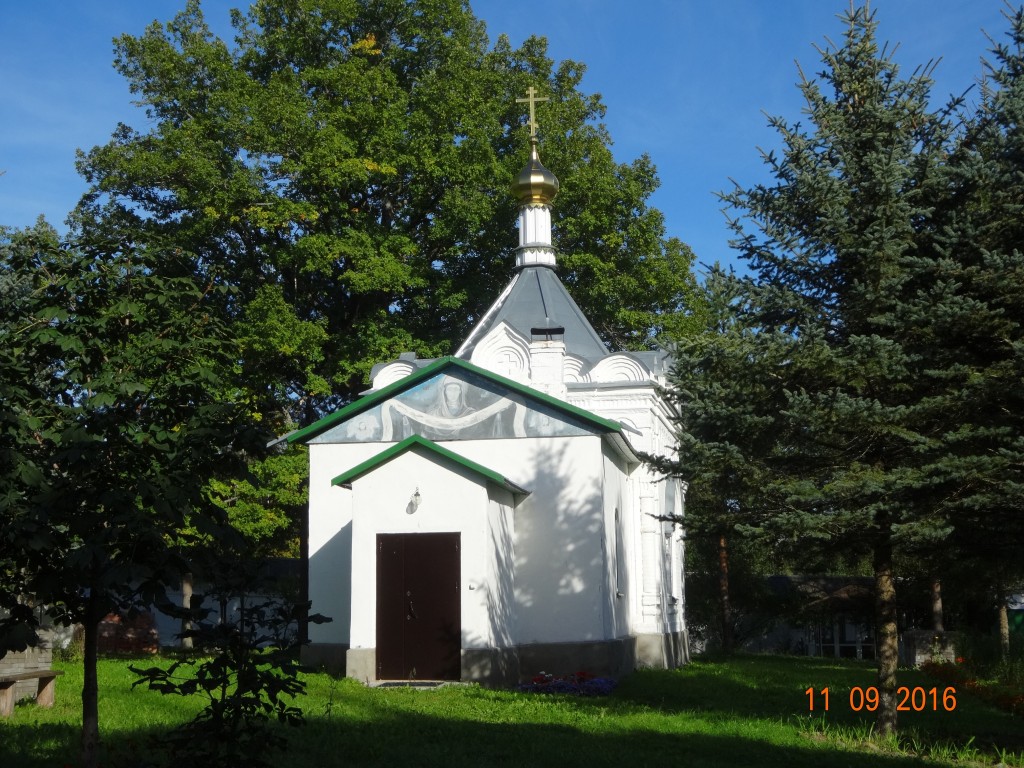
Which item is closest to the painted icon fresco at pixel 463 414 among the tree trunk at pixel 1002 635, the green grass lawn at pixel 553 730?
the green grass lawn at pixel 553 730

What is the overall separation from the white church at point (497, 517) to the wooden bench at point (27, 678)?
10.1 feet

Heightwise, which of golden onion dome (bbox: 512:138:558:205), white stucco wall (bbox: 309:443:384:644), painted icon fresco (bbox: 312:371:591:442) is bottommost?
white stucco wall (bbox: 309:443:384:644)

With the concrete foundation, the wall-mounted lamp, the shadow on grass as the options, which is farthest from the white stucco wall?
the shadow on grass

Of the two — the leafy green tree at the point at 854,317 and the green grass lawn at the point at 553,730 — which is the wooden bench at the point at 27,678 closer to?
the green grass lawn at the point at 553,730

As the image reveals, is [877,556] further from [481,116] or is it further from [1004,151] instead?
[481,116]

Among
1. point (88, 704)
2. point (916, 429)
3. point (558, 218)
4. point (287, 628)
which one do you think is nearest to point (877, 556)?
point (916, 429)

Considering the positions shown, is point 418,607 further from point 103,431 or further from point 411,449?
point 103,431

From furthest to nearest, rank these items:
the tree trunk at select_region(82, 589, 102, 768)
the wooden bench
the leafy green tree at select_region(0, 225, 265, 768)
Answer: the wooden bench → the tree trunk at select_region(82, 589, 102, 768) → the leafy green tree at select_region(0, 225, 265, 768)

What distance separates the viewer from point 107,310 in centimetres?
607

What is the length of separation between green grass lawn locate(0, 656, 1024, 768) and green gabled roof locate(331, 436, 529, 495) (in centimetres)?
277

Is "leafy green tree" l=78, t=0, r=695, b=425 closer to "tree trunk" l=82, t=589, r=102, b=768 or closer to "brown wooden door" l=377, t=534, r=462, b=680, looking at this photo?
"brown wooden door" l=377, t=534, r=462, b=680

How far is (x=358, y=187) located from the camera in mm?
25984
